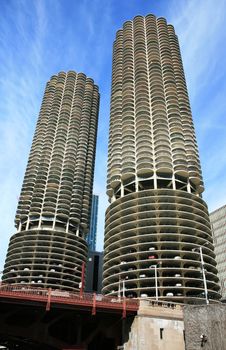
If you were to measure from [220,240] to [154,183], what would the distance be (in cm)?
7760

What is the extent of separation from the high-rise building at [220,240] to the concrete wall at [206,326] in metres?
133

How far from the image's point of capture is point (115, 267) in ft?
385

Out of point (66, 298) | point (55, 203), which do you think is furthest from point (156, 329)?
point (55, 203)

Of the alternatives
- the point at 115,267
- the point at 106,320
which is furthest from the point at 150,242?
the point at 106,320

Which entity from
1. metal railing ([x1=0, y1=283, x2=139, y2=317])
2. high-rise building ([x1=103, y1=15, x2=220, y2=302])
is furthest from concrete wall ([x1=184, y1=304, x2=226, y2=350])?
high-rise building ([x1=103, y1=15, x2=220, y2=302])

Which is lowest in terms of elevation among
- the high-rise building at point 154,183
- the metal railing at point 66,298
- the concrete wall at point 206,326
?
the concrete wall at point 206,326

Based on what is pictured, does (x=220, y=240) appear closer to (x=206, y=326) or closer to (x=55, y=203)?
(x=55, y=203)

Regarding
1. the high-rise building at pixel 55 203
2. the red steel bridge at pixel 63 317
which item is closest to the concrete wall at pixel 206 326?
→ the red steel bridge at pixel 63 317

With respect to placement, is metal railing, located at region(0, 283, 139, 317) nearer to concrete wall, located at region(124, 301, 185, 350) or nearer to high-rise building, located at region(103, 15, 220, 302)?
concrete wall, located at region(124, 301, 185, 350)

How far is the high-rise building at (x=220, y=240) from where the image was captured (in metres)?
179

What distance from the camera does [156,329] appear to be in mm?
57125

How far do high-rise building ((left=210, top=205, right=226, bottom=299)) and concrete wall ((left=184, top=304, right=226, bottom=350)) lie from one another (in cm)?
13255

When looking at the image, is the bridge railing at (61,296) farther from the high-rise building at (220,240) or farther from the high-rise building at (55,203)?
the high-rise building at (220,240)

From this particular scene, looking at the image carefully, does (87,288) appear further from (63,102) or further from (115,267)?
(63,102)
